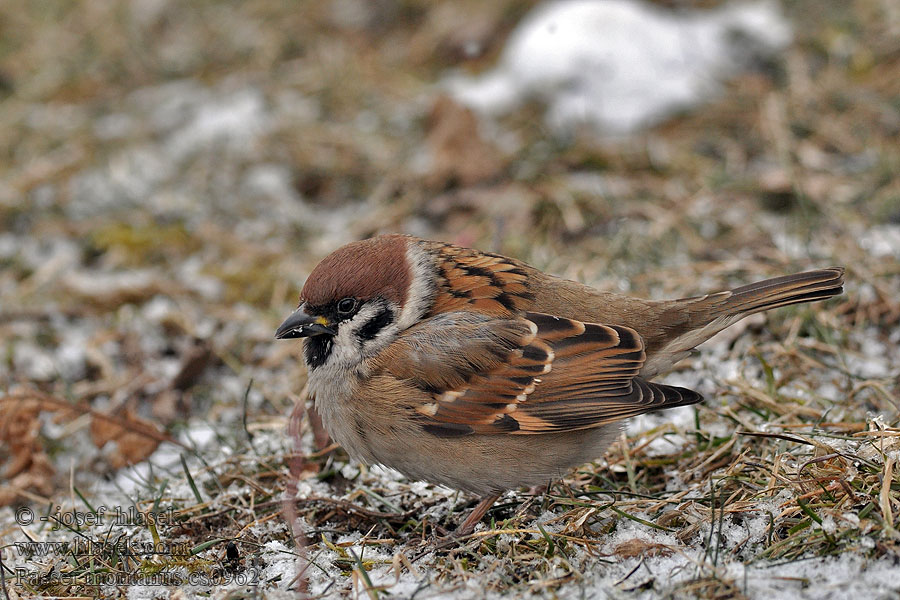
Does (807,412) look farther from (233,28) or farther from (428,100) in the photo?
(233,28)

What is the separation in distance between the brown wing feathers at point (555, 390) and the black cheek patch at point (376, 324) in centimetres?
39

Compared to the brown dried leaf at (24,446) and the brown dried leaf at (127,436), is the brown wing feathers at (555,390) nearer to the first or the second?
the brown dried leaf at (127,436)

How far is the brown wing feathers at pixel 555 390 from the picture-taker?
3387mm

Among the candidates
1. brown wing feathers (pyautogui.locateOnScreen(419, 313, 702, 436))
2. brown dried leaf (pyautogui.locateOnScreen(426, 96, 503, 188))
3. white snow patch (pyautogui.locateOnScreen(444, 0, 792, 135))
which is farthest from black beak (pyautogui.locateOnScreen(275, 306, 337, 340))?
white snow patch (pyautogui.locateOnScreen(444, 0, 792, 135))

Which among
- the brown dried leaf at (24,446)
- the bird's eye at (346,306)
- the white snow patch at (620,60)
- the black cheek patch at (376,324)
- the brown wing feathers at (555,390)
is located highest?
the white snow patch at (620,60)

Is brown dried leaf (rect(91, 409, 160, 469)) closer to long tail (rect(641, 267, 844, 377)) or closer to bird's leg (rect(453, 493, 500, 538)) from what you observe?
bird's leg (rect(453, 493, 500, 538))

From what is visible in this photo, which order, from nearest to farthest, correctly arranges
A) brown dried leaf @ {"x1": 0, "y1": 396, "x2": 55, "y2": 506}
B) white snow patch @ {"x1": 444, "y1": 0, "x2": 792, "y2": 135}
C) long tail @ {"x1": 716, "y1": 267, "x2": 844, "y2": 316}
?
1. long tail @ {"x1": 716, "y1": 267, "x2": 844, "y2": 316}
2. brown dried leaf @ {"x1": 0, "y1": 396, "x2": 55, "y2": 506}
3. white snow patch @ {"x1": 444, "y1": 0, "x2": 792, "y2": 135}

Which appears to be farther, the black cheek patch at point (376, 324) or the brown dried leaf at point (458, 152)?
the brown dried leaf at point (458, 152)

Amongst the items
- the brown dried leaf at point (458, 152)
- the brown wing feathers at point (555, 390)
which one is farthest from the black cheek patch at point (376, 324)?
the brown dried leaf at point (458, 152)

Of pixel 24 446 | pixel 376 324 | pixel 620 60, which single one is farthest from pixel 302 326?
pixel 620 60

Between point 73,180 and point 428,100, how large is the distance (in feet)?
8.90

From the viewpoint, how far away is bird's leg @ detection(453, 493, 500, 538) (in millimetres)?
3365

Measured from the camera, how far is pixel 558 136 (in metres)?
6.59

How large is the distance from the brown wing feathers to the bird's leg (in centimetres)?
28
